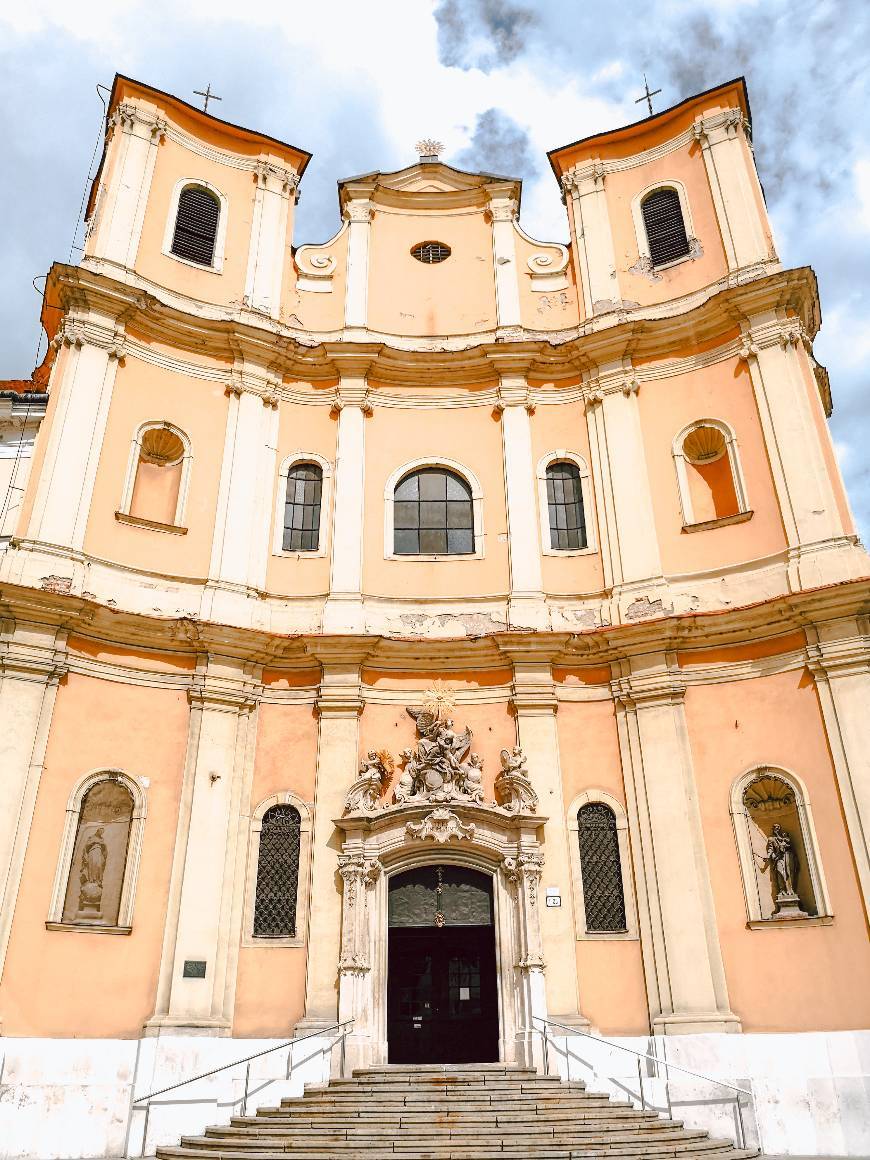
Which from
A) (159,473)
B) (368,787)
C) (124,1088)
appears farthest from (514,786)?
(159,473)

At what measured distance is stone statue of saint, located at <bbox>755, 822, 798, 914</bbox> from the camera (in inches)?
471

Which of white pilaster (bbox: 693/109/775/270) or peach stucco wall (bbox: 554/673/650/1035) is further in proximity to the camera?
white pilaster (bbox: 693/109/775/270)

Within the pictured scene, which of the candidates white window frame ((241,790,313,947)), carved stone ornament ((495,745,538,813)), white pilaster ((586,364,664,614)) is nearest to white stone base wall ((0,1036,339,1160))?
white window frame ((241,790,313,947))

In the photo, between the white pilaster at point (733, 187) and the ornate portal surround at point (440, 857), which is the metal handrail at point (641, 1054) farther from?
the white pilaster at point (733, 187)

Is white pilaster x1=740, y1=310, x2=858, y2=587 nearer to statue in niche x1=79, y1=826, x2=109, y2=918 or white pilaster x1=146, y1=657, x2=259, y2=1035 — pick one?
white pilaster x1=146, y1=657, x2=259, y2=1035

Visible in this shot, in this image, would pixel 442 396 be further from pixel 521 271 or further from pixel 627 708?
pixel 627 708

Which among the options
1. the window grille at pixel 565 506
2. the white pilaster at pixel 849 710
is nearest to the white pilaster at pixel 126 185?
the window grille at pixel 565 506

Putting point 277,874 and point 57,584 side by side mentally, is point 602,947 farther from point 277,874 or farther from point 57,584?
point 57,584

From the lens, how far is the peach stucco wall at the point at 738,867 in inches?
445

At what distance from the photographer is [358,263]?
1780cm

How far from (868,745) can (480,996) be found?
600 centimetres

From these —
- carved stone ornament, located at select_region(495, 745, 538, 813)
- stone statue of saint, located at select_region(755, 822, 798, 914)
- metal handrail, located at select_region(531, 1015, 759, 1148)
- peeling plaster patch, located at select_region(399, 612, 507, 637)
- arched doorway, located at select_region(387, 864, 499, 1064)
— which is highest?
peeling plaster patch, located at select_region(399, 612, 507, 637)

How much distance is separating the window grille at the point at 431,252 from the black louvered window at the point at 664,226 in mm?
3755

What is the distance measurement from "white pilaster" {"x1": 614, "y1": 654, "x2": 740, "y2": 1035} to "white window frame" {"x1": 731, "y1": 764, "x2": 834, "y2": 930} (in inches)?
18.8
